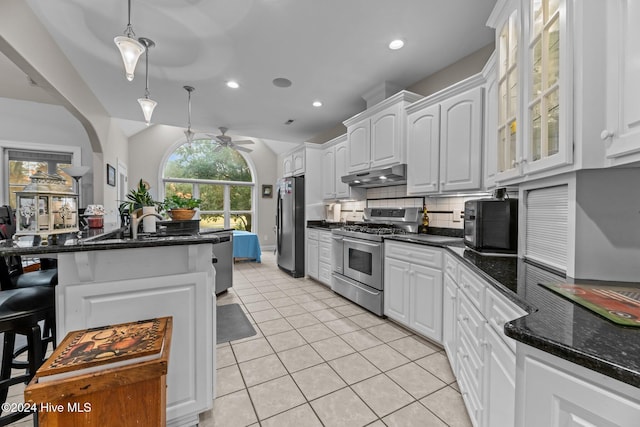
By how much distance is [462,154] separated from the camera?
2.37 m

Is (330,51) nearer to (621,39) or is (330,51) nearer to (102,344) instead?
(621,39)

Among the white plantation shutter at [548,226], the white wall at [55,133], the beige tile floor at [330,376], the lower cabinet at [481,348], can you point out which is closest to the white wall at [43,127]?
the white wall at [55,133]

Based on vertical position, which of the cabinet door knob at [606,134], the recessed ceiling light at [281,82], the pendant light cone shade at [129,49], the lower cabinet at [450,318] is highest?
the recessed ceiling light at [281,82]

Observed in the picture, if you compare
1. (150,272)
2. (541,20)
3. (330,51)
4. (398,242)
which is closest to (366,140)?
(330,51)

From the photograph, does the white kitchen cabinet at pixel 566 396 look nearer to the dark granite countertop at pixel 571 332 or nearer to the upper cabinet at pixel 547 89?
the dark granite countertop at pixel 571 332

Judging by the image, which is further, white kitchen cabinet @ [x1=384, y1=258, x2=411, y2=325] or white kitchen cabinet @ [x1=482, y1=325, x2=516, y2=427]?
white kitchen cabinet @ [x1=384, y1=258, x2=411, y2=325]

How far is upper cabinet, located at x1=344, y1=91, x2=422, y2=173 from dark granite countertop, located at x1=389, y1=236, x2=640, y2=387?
2117mm

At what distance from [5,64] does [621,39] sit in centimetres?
510

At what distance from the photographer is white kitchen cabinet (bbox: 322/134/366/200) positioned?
3984 mm

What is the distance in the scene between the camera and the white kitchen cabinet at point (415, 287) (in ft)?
7.25

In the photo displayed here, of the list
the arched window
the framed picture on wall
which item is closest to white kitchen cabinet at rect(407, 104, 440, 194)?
the framed picture on wall

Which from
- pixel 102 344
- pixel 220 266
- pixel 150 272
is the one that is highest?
A: pixel 150 272

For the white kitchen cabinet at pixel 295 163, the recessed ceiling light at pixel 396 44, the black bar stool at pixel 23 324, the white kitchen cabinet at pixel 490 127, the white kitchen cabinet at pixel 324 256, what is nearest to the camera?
the black bar stool at pixel 23 324

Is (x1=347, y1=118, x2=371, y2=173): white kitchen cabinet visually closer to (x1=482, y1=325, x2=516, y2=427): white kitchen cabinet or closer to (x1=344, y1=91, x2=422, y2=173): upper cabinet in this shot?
(x1=344, y1=91, x2=422, y2=173): upper cabinet
